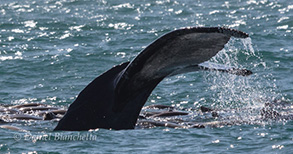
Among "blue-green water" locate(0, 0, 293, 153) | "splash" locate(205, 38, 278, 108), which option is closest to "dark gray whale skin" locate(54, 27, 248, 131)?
"blue-green water" locate(0, 0, 293, 153)

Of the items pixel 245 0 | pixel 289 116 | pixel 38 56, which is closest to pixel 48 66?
pixel 38 56

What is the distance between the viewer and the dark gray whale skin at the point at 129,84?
7.98m

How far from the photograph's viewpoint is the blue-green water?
9148 mm

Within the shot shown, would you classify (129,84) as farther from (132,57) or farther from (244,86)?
(132,57)

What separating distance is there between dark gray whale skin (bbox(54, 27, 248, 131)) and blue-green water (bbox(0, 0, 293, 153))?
1.09 ft

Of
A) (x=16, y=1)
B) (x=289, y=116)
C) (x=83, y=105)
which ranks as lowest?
(x=289, y=116)

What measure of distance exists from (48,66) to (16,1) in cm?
1999

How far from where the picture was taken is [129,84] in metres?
8.37

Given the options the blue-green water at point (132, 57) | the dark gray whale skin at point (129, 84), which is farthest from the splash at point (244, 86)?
the dark gray whale skin at point (129, 84)

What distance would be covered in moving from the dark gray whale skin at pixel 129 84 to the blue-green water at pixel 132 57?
13.1 inches

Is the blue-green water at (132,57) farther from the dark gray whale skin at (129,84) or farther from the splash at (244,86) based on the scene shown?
the dark gray whale skin at (129,84)

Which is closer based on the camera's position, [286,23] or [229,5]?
[286,23]

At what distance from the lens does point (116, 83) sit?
8.40 metres

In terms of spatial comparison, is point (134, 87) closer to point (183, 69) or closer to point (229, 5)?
point (183, 69)
